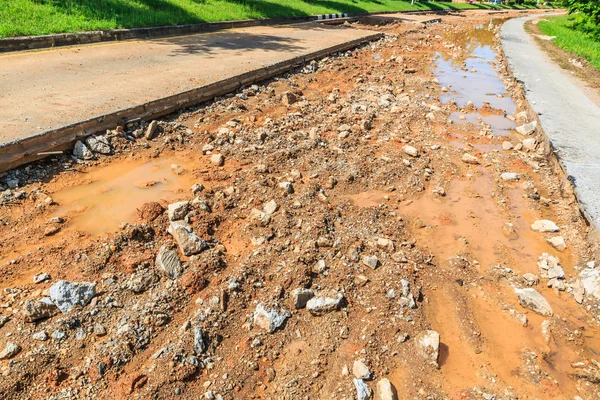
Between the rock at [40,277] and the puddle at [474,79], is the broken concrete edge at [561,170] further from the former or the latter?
the rock at [40,277]

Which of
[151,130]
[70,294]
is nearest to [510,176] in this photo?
[151,130]

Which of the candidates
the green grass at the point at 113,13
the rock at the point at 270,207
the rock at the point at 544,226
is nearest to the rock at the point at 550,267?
the rock at the point at 544,226

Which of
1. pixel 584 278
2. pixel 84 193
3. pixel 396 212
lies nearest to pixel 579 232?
pixel 584 278

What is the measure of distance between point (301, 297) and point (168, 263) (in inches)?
46.0

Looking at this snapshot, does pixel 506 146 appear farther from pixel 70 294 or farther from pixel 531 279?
pixel 70 294

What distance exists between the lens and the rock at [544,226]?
4398 millimetres

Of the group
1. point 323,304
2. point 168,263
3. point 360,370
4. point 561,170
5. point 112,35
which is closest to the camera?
Answer: point 360,370

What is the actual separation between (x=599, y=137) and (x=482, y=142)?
181cm

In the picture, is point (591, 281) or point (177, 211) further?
point (177, 211)

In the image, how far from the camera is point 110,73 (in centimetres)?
727

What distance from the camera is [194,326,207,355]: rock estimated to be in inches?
104

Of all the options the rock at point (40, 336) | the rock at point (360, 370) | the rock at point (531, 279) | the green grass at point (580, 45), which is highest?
the green grass at point (580, 45)

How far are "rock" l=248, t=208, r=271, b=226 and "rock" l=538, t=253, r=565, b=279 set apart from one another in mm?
2771

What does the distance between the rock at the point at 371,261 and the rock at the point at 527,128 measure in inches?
206
